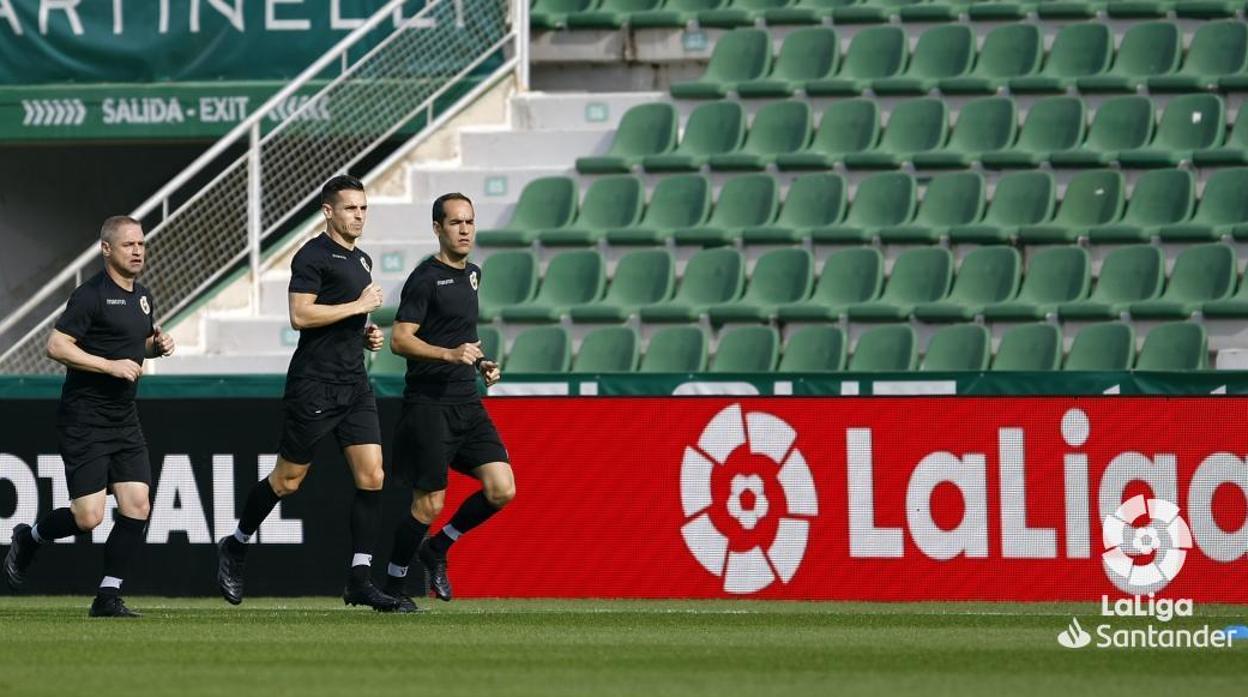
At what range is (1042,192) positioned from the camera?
15781 mm

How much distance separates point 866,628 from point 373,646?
2357 millimetres

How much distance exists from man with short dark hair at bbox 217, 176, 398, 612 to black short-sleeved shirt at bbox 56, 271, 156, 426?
0.73 meters

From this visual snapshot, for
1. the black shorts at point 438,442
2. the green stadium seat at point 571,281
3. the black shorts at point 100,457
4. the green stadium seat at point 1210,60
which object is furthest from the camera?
the green stadium seat at point 1210,60

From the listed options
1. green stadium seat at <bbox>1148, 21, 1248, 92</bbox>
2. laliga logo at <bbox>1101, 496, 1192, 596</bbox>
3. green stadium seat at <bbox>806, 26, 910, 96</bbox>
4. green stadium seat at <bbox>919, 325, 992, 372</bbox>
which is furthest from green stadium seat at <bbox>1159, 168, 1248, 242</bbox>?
laliga logo at <bbox>1101, 496, 1192, 596</bbox>

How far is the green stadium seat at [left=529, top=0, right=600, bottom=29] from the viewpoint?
18203 millimetres

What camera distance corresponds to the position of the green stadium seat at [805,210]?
1588 centimetres

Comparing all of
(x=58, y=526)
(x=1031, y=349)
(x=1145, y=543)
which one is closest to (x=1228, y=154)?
(x=1031, y=349)

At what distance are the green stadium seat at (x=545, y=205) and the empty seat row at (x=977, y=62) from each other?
1434 millimetres

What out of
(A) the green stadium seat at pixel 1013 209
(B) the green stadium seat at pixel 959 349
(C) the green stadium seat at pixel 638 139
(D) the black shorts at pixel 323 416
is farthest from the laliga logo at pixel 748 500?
(C) the green stadium seat at pixel 638 139

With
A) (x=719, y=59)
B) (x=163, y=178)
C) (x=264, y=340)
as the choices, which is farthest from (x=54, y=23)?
(x=719, y=59)

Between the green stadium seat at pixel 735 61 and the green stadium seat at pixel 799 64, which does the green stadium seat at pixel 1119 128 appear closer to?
the green stadium seat at pixel 799 64

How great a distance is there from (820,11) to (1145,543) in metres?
7.45

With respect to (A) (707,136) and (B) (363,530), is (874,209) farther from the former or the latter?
(B) (363,530)

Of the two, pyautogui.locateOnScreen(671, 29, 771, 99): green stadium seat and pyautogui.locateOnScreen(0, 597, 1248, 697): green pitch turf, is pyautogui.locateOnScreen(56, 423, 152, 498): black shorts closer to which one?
pyautogui.locateOnScreen(0, 597, 1248, 697): green pitch turf
